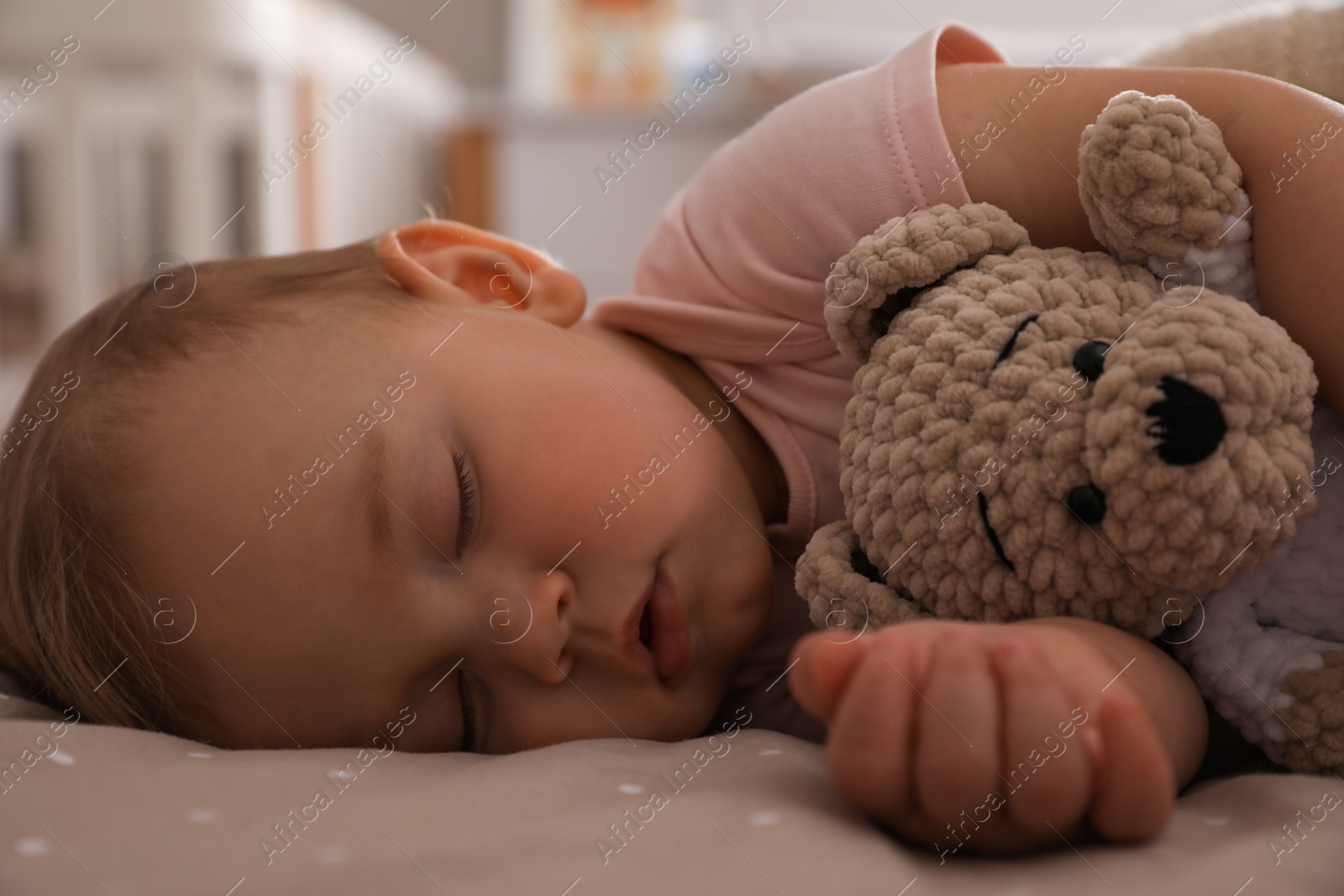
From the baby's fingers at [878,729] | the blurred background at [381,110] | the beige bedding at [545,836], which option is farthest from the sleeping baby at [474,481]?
the blurred background at [381,110]

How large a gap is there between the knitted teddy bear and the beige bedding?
0.33 feet

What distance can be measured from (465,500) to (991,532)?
0.39m

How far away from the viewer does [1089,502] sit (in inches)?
22.6

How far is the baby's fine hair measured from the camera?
789 millimetres

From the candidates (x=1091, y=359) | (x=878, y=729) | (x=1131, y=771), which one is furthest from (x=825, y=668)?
(x=1091, y=359)

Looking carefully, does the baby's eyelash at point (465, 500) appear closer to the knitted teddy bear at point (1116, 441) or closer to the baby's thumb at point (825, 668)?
the knitted teddy bear at point (1116, 441)

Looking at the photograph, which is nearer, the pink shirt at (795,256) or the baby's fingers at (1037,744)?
the baby's fingers at (1037,744)

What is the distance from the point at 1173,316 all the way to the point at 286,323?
65 centimetres

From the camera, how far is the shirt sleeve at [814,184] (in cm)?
84

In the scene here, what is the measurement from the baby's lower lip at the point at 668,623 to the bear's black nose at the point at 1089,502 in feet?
1.06

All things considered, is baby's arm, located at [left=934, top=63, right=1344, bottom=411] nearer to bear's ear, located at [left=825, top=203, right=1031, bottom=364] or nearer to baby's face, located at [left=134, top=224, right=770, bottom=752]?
bear's ear, located at [left=825, top=203, right=1031, bottom=364]

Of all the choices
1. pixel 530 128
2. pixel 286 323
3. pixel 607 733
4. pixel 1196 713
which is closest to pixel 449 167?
pixel 530 128

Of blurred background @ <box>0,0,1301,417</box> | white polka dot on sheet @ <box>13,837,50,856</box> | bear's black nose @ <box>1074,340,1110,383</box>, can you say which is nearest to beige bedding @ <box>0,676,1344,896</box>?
white polka dot on sheet @ <box>13,837,50,856</box>

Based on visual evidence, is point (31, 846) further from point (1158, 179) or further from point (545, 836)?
point (1158, 179)
